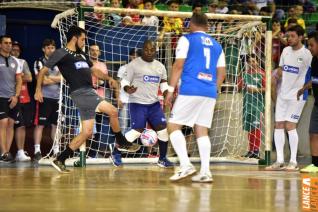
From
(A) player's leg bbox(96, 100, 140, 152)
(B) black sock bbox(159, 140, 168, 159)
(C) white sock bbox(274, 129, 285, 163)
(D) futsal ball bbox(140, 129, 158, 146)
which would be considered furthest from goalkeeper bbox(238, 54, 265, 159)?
(A) player's leg bbox(96, 100, 140, 152)

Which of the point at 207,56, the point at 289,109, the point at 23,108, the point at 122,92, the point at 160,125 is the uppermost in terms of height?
the point at 207,56

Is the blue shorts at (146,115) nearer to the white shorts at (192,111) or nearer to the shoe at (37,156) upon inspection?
the shoe at (37,156)

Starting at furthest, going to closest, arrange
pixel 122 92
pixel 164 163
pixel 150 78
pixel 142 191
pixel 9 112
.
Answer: pixel 9 112, pixel 122 92, pixel 150 78, pixel 164 163, pixel 142 191

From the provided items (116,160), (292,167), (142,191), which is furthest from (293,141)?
(142,191)

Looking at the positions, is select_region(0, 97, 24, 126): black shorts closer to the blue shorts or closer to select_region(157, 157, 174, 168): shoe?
the blue shorts

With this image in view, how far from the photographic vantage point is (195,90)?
36.9 feet

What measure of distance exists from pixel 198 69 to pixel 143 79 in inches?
149

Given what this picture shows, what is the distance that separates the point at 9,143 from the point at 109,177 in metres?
4.74

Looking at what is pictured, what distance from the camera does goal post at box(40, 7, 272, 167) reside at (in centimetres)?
1631

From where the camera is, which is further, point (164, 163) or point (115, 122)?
point (164, 163)

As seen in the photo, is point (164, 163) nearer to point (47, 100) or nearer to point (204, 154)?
point (47, 100)

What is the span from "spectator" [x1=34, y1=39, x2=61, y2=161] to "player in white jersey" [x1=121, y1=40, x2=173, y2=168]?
2.20 meters

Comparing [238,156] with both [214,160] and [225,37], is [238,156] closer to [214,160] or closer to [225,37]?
[214,160]

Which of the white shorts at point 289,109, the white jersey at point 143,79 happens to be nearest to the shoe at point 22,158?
A: the white jersey at point 143,79
